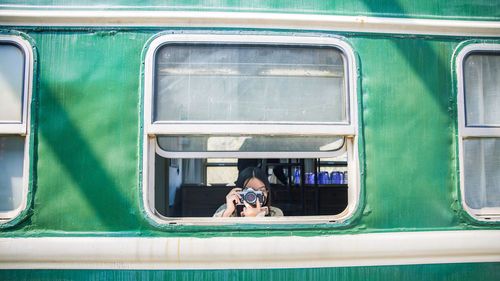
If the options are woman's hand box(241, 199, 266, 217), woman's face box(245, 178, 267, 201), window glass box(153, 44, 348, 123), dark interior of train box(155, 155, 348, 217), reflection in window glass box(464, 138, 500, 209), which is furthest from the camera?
dark interior of train box(155, 155, 348, 217)

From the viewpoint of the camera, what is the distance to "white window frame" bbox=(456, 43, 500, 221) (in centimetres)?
194

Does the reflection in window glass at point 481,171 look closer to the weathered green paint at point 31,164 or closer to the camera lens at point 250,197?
the camera lens at point 250,197

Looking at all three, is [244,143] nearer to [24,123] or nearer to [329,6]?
[329,6]

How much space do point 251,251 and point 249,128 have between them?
59 centimetres

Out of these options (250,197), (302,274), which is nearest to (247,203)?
(250,197)

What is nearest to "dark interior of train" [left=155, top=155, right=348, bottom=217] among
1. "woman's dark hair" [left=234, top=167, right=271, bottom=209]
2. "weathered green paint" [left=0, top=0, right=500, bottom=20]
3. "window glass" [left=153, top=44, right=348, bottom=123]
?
"woman's dark hair" [left=234, top=167, right=271, bottom=209]

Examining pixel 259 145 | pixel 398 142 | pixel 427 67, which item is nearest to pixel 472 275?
pixel 398 142

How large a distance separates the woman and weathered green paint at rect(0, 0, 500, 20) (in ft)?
3.36

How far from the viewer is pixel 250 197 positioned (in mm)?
2135

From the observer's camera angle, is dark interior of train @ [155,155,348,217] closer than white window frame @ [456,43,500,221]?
No

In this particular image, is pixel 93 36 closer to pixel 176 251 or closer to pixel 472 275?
pixel 176 251

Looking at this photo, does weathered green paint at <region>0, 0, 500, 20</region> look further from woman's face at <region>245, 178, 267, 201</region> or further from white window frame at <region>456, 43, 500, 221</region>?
woman's face at <region>245, 178, 267, 201</region>

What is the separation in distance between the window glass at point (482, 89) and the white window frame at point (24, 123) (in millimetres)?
2223

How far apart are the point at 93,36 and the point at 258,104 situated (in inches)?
35.1
